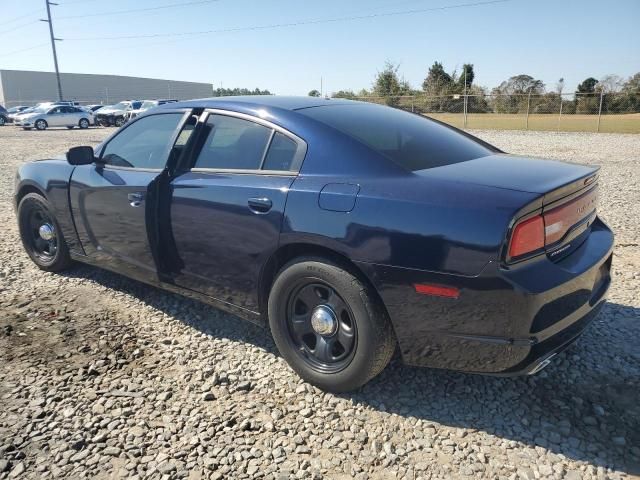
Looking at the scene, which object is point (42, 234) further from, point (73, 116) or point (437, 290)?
point (73, 116)

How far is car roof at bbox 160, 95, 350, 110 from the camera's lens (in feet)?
10.2

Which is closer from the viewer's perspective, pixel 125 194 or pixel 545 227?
pixel 545 227

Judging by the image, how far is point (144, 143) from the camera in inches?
148

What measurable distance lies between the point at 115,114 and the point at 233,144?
32437mm

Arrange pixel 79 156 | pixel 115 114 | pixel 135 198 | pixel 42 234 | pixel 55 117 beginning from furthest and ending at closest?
pixel 115 114 < pixel 55 117 < pixel 42 234 < pixel 79 156 < pixel 135 198

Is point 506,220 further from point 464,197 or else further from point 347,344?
point 347,344

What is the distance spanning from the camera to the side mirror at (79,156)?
12.7 ft

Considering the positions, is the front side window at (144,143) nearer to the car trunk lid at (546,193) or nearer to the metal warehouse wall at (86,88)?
the car trunk lid at (546,193)

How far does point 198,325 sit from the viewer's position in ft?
11.8

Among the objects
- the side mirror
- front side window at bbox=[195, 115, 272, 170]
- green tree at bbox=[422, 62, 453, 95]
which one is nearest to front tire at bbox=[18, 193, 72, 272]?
the side mirror

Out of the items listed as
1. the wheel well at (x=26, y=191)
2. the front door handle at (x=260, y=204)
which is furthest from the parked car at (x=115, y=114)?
the front door handle at (x=260, y=204)

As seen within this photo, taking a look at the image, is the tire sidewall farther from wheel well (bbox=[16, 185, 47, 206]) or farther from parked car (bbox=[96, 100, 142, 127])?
parked car (bbox=[96, 100, 142, 127])

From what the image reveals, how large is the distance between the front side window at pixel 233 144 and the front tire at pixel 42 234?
1961mm

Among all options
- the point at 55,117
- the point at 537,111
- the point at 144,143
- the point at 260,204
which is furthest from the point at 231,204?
the point at 537,111
